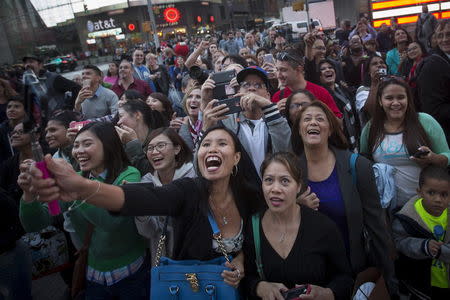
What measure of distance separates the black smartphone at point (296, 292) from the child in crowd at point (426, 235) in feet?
3.55

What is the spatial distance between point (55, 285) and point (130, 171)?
2.54 meters

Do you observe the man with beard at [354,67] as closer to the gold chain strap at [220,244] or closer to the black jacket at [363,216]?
the black jacket at [363,216]

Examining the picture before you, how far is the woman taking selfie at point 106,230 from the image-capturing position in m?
2.37

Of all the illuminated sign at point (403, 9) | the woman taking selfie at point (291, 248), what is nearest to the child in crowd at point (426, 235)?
the woman taking selfie at point (291, 248)

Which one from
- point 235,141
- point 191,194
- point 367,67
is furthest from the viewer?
point 367,67

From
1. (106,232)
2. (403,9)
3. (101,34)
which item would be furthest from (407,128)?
(101,34)

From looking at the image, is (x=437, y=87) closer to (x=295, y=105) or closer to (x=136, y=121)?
(x=295, y=105)

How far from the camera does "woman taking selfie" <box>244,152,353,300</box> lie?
1.97m

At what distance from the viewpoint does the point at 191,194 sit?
2.08 meters

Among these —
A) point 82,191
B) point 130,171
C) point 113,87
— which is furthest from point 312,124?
point 113,87

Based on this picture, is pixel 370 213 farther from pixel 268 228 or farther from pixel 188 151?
pixel 188 151

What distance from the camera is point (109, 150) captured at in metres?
2.53

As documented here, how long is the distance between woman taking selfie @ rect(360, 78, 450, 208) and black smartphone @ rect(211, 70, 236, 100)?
4.35 ft

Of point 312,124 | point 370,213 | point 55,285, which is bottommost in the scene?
point 55,285
